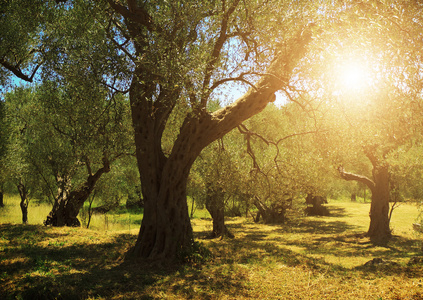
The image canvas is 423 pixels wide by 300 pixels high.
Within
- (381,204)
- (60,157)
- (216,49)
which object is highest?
(216,49)

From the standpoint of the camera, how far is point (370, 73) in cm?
739

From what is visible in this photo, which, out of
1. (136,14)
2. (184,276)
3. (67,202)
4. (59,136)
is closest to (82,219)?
(67,202)

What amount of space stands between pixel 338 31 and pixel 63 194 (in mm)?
17670

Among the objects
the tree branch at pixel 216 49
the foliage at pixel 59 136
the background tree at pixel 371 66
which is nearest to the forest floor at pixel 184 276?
the foliage at pixel 59 136

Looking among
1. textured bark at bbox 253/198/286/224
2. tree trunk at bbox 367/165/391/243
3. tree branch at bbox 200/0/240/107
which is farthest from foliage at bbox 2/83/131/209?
textured bark at bbox 253/198/286/224

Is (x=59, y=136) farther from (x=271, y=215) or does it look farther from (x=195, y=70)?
(x=271, y=215)

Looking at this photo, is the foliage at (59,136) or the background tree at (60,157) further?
the background tree at (60,157)

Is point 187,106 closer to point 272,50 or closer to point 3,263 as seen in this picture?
point 272,50

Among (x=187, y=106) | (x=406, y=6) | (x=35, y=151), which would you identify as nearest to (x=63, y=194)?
(x=35, y=151)

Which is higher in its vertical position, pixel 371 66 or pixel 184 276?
pixel 371 66

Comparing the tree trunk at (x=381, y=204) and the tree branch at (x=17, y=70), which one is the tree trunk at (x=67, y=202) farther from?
the tree trunk at (x=381, y=204)

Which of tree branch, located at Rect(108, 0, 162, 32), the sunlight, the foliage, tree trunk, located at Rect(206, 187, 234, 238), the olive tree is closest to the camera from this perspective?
the sunlight

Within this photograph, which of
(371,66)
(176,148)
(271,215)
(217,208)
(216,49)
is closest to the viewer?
(371,66)

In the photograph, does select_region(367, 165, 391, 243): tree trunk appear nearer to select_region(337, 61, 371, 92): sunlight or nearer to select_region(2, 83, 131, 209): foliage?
select_region(337, 61, 371, 92): sunlight
